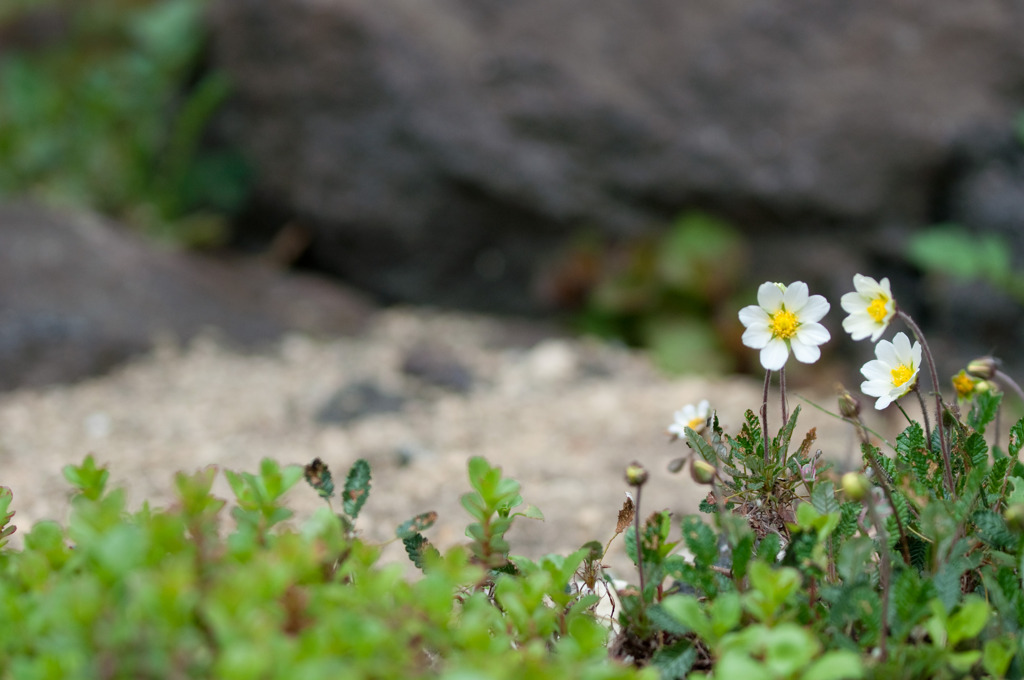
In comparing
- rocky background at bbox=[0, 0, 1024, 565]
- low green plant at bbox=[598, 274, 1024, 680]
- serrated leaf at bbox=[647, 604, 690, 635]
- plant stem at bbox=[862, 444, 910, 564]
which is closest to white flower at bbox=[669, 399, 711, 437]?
low green plant at bbox=[598, 274, 1024, 680]

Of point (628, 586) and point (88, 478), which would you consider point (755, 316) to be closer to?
point (628, 586)

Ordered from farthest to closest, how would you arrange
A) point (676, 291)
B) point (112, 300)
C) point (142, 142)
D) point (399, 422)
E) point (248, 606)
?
1. point (142, 142)
2. point (676, 291)
3. point (112, 300)
4. point (399, 422)
5. point (248, 606)

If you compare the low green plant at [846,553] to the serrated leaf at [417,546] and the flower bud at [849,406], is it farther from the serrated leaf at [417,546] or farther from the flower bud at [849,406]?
the serrated leaf at [417,546]

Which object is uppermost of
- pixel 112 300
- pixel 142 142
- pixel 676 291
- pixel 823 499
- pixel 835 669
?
pixel 142 142

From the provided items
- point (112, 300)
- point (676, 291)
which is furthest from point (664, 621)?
point (112, 300)

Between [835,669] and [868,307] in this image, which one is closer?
[835,669]

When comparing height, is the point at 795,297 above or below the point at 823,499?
above

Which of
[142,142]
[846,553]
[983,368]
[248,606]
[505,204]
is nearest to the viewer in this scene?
[248,606]

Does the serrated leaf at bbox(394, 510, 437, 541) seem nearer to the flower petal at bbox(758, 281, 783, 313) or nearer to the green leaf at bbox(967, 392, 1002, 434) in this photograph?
the flower petal at bbox(758, 281, 783, 313)
